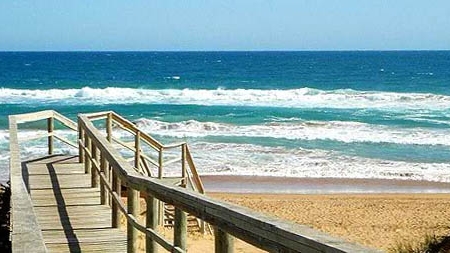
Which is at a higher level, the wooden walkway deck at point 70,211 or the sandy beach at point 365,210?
the wooden walkway deck at point 70,211

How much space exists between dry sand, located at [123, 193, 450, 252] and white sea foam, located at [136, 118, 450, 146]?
1092cm

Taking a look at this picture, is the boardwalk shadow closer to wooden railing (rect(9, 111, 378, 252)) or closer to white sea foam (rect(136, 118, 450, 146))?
wooden railing (rect(9, 111, 378, 252))

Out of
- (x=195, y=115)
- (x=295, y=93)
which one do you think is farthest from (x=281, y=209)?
(x=295, y=93)

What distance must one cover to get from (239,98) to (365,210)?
36.1 metres

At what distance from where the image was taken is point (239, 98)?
52656mm

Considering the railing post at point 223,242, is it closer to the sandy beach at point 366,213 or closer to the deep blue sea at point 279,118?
the sandy beach at point 366,213

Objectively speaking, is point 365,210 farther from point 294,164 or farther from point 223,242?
point 223,242

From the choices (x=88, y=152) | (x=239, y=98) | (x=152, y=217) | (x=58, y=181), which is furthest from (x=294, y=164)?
(x=239, y=98)

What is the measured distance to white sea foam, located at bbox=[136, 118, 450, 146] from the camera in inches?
1179

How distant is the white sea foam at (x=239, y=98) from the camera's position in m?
48.1

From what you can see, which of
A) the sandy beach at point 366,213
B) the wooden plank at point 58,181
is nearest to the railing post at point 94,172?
the wooden plank at point 58,181

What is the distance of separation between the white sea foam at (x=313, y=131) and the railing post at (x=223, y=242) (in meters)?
25.5

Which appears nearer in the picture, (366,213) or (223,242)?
(223,242)

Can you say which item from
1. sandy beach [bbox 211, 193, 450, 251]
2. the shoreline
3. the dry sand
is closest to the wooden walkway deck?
the dry sand
